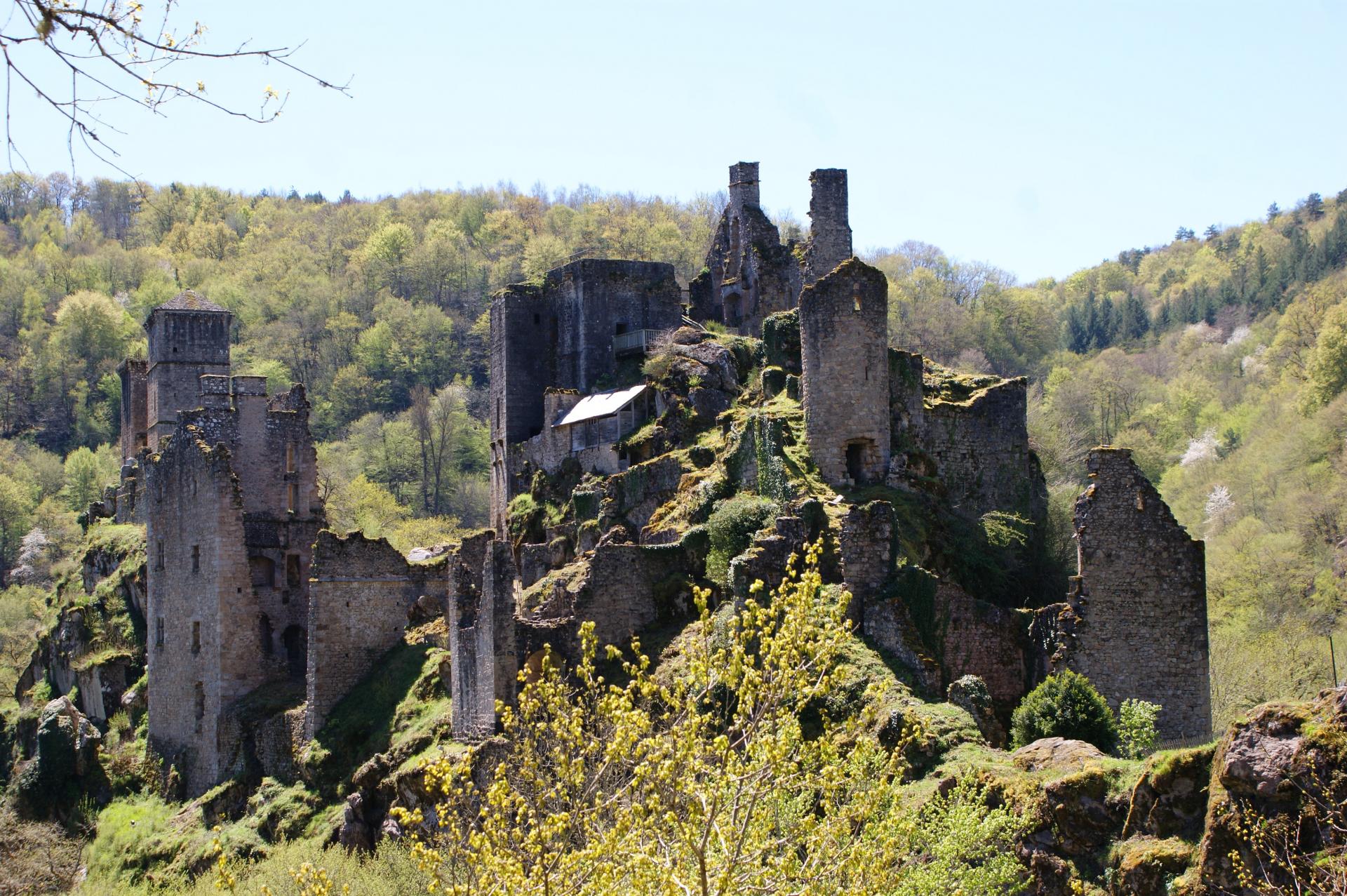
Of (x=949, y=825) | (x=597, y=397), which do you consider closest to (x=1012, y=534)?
(x=949, y=825)

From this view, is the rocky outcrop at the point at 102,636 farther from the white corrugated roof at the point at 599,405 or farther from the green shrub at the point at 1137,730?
the green shrub at the point at 1137,730

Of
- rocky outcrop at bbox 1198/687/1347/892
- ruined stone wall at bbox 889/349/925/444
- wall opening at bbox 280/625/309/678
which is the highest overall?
ruined stone wall at bbox 889/349/925/444

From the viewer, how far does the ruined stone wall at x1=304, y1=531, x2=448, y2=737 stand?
115ft

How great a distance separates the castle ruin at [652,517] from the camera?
25.4m

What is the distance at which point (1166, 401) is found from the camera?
3420 inches

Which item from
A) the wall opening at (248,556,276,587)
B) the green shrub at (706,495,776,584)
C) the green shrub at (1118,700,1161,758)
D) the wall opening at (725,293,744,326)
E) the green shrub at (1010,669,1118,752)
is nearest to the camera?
the green shrub at (1118,700,1161,758)

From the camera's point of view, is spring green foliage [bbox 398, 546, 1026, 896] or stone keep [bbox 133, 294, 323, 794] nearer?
spring green foliage [bbox 398, 546, 1026, 896]

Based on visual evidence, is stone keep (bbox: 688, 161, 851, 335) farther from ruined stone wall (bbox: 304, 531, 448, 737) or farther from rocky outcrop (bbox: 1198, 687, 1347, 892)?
rocky outcrop (bbox: 1198, 687, 1347, 892)

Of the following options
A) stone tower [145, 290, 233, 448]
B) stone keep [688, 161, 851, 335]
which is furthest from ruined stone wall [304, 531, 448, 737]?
stone tower [145, 290, 233, 448]

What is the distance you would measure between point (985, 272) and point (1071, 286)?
92.8 feet

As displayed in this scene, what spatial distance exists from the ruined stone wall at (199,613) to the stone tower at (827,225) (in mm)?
15904

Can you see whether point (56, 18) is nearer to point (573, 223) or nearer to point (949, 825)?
point (949, 825)

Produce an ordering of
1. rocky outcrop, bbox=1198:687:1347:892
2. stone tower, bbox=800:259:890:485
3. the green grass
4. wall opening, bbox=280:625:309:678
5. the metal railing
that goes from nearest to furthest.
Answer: rocky outcrop, bbox=1198:687:1347:892, stone tower, bbox=800:259:890:485, the green grass, wall opening, bbox=280:625:309:678, the metal railing

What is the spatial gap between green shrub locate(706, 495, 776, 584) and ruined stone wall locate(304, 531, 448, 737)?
8069 mm
